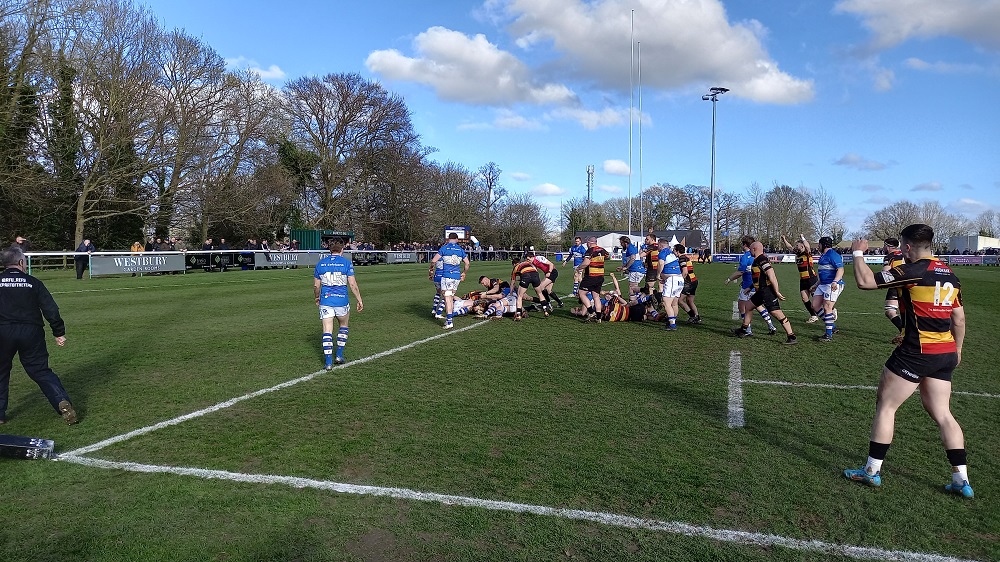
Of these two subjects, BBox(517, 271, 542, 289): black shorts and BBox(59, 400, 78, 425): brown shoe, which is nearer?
BBox(59, 400, 78, 425): brown shoe

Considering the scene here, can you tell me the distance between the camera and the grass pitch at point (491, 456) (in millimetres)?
3543

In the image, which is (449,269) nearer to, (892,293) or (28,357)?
(28,357)

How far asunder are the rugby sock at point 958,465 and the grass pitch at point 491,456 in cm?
16

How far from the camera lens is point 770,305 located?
1060 cm

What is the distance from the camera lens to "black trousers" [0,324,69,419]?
17.9 ft

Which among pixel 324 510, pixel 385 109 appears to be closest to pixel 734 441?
pixel 324 510

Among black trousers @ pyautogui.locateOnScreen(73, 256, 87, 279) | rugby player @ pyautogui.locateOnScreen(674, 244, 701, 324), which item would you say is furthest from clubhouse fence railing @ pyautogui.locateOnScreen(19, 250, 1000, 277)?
rugby player @ pyautogui.locateOnScreen(674, 244, 701, 324)

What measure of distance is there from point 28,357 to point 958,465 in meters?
7.72

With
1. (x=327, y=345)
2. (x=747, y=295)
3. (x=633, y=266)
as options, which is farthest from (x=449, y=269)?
(x=747, y=295)

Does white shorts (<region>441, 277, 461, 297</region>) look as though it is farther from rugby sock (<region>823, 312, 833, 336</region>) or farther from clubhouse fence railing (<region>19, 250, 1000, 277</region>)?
clubhouse fence railing (<region>19, 250, 1000, 277</region>)

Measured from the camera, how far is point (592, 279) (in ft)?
42.8

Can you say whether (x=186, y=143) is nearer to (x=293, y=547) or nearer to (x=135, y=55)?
(x=135, y=55)

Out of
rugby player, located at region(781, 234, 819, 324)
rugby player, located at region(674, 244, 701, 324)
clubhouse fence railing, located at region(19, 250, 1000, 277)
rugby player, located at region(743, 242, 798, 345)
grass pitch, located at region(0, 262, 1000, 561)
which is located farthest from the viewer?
clubhouse fence railing, located at region(19, 250, 1000, 277)

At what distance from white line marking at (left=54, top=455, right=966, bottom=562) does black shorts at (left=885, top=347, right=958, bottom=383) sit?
1.31 meters
